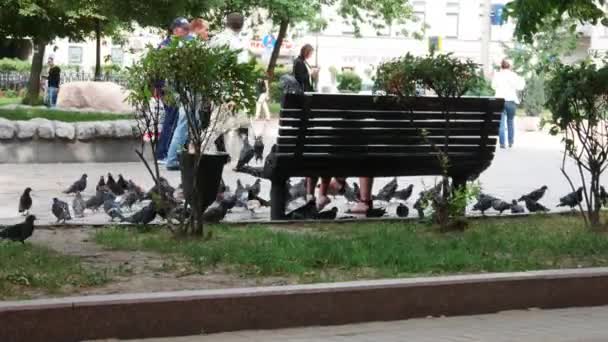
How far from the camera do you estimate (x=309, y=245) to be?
8.70 metres

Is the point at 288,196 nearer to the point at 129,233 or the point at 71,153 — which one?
the point at 129,233

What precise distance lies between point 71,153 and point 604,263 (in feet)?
31.1

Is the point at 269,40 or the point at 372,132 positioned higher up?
the point at 269,40

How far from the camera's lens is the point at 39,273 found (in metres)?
7.34

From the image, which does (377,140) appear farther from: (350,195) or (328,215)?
(350,195)

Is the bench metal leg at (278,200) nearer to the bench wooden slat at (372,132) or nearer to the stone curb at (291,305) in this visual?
the bench wooden slat at (372,132)

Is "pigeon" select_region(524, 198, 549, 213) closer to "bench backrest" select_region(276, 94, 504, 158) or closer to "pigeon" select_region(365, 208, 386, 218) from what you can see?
"bench backrest" select_region(276, 94, 504, 158)

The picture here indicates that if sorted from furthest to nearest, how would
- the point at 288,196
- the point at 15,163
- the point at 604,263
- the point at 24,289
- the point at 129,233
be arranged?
the point at 15,163 → the point at 288,196 → the point at 129,233 → the point at 604,263 → the point at 24,289

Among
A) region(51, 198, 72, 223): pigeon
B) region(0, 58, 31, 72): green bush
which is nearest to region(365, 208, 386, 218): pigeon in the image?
region(51, 198, 72, 223): pigeon

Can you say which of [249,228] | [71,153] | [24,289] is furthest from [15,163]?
[24,289]

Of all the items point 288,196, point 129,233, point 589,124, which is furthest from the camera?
point 288,196

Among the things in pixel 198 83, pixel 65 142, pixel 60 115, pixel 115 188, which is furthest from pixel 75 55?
pixel 198 83

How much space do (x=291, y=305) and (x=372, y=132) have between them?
4.00 m

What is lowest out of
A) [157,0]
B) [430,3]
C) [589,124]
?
[589,124]
